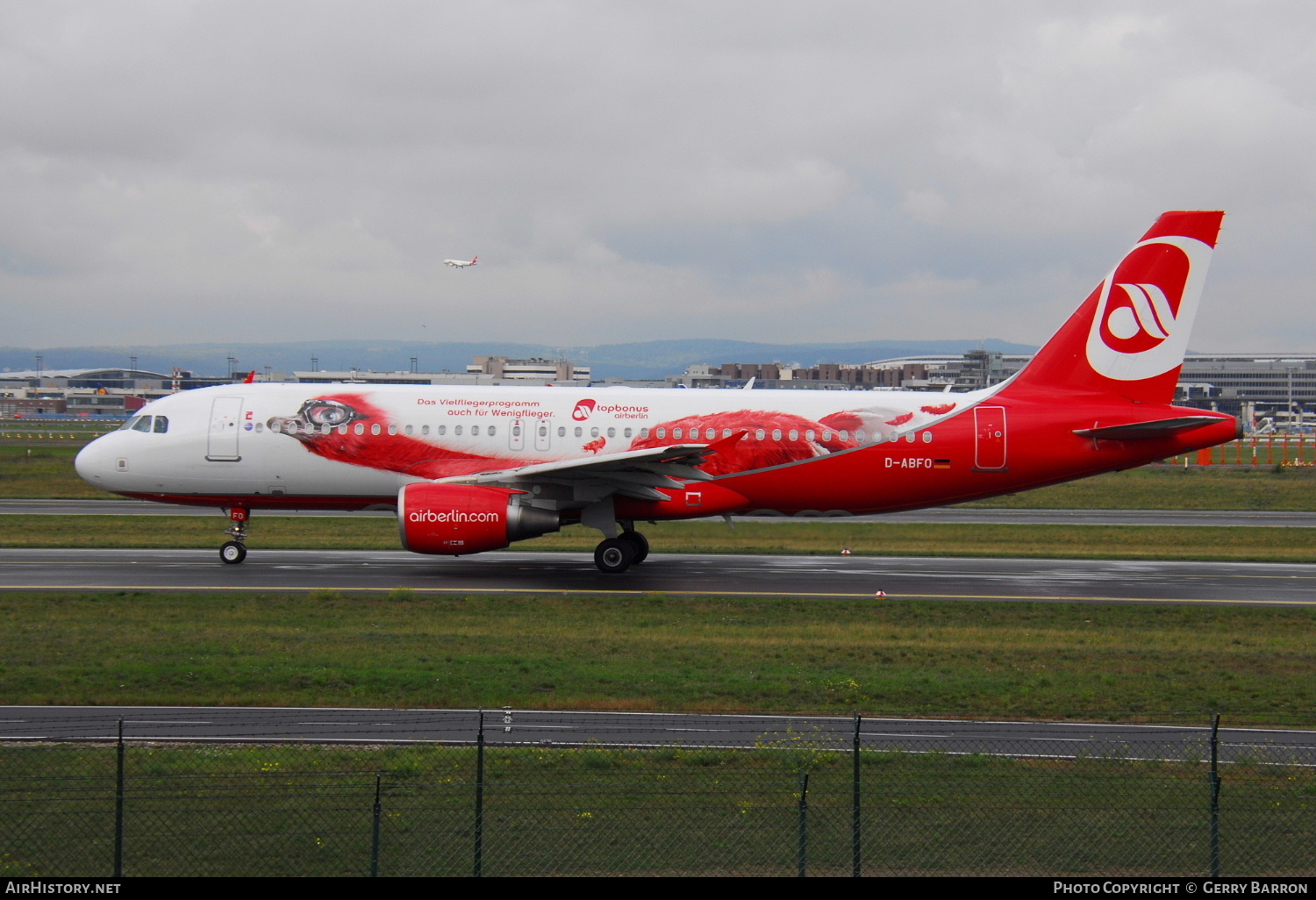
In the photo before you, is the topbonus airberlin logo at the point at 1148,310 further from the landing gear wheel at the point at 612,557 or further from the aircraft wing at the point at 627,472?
the landing gear wheel at the point at 612,557

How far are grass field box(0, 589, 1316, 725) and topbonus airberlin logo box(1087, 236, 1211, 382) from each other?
697 centimetres

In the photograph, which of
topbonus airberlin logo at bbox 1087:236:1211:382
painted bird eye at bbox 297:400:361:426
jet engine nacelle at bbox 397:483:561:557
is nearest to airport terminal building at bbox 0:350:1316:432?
painted bird eye at bbox 297:400:361:426

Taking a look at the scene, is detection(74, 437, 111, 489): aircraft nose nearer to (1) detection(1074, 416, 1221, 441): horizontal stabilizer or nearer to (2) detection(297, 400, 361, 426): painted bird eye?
(2) detection(297, 400, 361, 426): painted bird eye

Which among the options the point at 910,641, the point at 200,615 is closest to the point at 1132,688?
the point at 910,641

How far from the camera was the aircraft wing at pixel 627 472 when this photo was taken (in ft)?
82.9

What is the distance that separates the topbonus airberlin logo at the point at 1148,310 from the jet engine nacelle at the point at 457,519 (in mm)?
15209

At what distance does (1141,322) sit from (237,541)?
77.0ft

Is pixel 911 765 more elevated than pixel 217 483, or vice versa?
pixel 217 483

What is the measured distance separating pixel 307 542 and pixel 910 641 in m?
Answer: 19.6

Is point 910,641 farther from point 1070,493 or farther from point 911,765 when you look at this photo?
point 1070,493

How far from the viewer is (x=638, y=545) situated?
2836cm
